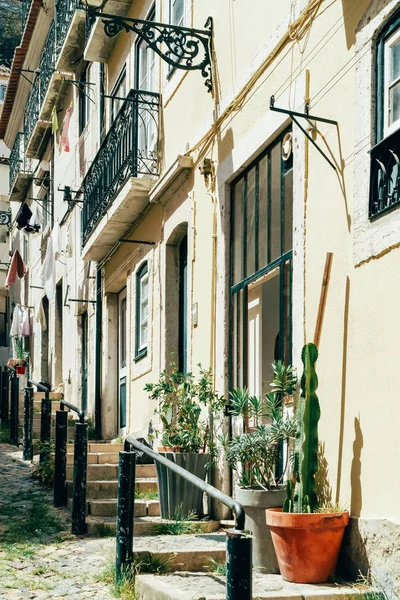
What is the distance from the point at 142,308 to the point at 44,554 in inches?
204

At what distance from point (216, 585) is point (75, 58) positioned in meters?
12.7

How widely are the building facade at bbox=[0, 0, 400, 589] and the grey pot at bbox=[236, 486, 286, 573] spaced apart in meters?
0.38

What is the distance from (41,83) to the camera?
20.1m

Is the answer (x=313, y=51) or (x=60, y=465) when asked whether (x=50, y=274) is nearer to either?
(x=60, y=465)

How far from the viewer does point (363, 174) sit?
5875mm

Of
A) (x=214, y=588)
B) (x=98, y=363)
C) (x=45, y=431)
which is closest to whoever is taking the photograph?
(x=214, y=588)

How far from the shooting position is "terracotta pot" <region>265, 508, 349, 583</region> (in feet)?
18.1

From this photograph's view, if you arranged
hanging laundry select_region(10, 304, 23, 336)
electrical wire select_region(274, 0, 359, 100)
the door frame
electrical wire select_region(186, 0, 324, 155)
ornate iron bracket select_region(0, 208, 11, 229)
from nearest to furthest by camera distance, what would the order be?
electrical wire select_region(274, 0, 359, 100) → electrical wire select_region(186, 0, 324, 155) → the door frame → hanging laundry select_region(10, 304, 23, 336) → ornate iron bracket select_region(0, 208, 11, 229)

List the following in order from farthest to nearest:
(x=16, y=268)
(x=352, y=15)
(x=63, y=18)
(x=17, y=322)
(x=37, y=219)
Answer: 1. (x=16, y=268)
2. (x=17, y=322)
3. (x=37, y=219)
4. (x=63, y=18)
5. (x=352, y=15)

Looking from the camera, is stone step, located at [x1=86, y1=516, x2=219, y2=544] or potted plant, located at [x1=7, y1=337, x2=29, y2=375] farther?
potted plant, located at [x1=7, y1=337, x2=29, y2=375]

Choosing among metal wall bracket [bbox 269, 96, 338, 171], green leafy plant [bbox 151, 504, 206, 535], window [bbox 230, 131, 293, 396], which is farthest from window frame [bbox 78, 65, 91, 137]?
metal wall bracket [bbox 269, 96, 338, 171]

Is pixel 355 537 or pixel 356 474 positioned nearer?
pixel 355 537

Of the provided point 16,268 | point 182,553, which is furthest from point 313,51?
point 16,268

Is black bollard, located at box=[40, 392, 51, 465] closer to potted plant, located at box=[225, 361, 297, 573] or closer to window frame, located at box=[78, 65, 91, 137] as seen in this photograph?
potted plant, located at box=[225, 361, 297, 573]
